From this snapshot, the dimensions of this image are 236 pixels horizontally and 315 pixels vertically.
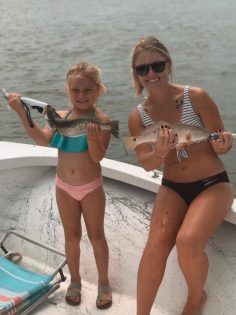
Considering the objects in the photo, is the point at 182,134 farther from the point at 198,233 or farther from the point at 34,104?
the point at 34,104

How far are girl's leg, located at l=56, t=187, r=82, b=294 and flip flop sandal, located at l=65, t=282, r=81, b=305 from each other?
4 centimetres

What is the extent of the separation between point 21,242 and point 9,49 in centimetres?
1381

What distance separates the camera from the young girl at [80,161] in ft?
9.89

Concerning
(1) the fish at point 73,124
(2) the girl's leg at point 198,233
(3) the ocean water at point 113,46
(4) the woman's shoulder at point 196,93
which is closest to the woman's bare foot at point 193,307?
(2) the girl's leg at point 198,233

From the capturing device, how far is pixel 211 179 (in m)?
2.89

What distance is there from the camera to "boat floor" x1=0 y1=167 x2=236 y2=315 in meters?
3.09

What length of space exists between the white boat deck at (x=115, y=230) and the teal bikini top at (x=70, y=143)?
0.61 m

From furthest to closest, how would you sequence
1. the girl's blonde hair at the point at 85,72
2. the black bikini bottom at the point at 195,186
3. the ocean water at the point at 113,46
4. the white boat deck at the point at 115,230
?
the ocean water at the point at 113,46, the white boat deck at the point at 115,230, the girl's blonde hair at the point at 85,72, the black bikini bottom at the point at 195,186

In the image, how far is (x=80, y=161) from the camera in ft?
10.2

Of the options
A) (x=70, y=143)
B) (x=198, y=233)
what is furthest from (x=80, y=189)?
(x=198, y=233)

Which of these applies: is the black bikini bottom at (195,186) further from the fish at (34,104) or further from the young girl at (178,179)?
the fish at (34,104)

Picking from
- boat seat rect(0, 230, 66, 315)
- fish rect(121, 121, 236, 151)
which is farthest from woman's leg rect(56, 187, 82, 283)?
fish rect(121, 121, 236, 151)

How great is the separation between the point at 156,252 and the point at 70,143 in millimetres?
870

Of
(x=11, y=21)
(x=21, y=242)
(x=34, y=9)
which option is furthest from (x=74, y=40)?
(x=21, y=242)
